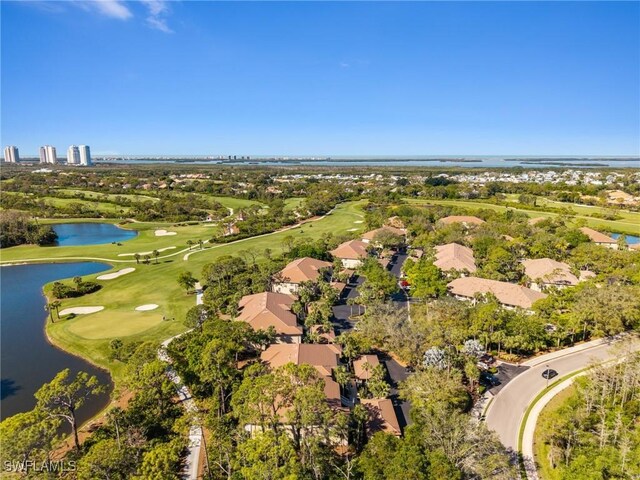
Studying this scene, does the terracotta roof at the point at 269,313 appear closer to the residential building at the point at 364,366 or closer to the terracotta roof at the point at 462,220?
the residential building at the point at 364,366

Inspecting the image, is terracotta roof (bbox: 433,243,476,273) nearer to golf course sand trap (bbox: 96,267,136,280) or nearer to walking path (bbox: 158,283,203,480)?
walking path (bbox: 158,283,203,480)

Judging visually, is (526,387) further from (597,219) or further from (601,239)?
(597,219)

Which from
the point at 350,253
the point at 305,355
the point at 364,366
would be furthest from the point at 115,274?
the point at 364,366

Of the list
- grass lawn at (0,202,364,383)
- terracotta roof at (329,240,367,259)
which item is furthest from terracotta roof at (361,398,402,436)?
terracotta roof at (329,240,367,259)

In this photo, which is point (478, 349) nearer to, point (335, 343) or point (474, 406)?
point (474, 406)

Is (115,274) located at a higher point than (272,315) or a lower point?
lower

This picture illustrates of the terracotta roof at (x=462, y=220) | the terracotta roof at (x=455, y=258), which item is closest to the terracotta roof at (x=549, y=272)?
the terracotta roof at (x=455, y=258)

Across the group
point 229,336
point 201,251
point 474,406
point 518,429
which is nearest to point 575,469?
point 518,429
